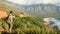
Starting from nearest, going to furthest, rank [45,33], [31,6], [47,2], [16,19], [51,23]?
[45,33], [16,19], [51,23], [31,6], [47,2]

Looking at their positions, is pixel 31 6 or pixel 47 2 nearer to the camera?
pixel 31 6

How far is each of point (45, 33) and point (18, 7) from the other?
1178cm

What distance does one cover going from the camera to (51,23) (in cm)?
2395

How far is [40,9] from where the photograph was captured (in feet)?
95.2

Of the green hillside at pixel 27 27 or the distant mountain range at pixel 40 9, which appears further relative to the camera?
the distant mountain range at pixel 40 9

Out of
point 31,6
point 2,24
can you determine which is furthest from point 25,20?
point 31,6

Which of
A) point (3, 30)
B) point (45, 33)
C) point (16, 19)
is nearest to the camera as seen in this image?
point (45, 33)

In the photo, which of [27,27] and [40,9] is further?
[40,9]

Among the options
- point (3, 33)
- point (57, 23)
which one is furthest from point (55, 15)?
point (3, 33)

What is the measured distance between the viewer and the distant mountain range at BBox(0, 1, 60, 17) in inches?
1097

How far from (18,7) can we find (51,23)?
5.53 meters

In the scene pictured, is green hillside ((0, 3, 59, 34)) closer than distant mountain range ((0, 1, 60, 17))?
Yes

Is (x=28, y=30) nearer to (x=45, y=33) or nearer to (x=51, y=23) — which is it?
(x=45, y=33)

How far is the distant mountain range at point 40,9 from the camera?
27859 millimetres
